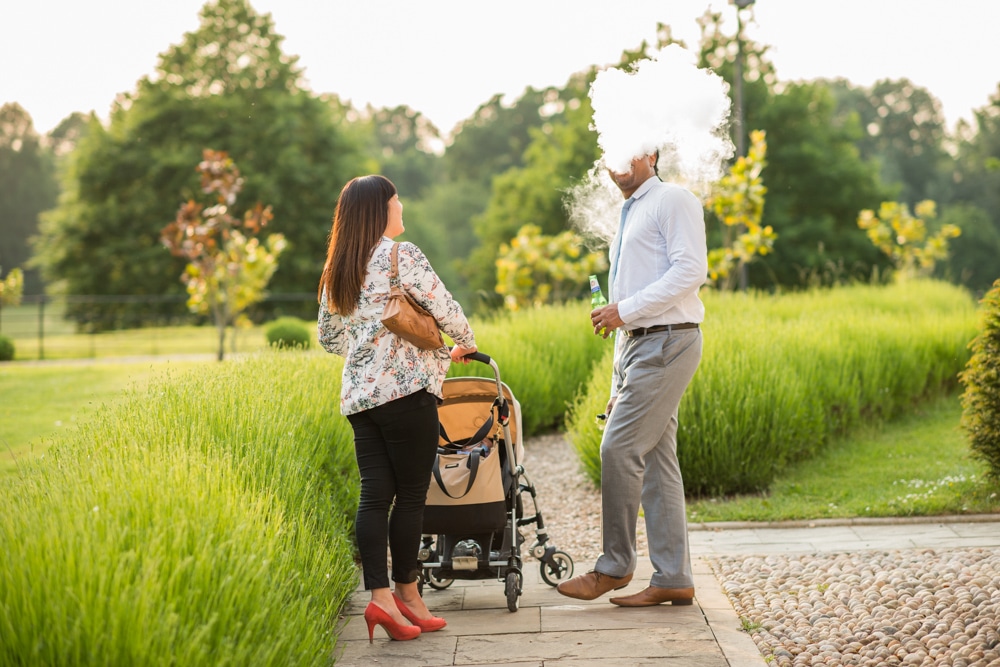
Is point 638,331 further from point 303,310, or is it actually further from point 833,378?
point 303,310

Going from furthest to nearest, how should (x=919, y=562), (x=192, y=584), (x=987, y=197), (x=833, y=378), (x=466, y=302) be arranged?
1. (x=987, y=197)
2. (x=466, y=302)
3. (x=833, y=378)
4. (x=919, y=562)
5. (x=192, y=584)

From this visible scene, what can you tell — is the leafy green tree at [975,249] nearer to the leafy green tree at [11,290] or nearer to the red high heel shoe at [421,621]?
the leafy green tree at [11,290]

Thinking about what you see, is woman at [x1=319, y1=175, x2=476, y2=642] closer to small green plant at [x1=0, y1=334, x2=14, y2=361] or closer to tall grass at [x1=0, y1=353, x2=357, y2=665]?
tall grass at [x1=0, y1=353, x2=357, y2=665]

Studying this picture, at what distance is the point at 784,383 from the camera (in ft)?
23.2

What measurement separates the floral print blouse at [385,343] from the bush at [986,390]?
3630 mm

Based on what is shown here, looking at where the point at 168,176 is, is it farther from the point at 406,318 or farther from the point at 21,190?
the point at 406,318

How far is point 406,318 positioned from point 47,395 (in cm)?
922

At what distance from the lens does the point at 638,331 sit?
13.7ft

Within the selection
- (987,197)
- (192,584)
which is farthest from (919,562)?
(987,197)

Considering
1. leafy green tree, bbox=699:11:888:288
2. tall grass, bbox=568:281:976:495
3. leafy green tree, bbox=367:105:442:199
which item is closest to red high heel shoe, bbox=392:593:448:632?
tall grass, bbox=568:281:976:495

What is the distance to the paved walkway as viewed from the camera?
3675 mm

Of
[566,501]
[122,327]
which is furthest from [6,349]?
[122,327]

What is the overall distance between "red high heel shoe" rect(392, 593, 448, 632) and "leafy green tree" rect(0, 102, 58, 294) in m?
52.6

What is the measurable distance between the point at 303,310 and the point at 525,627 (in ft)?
104
